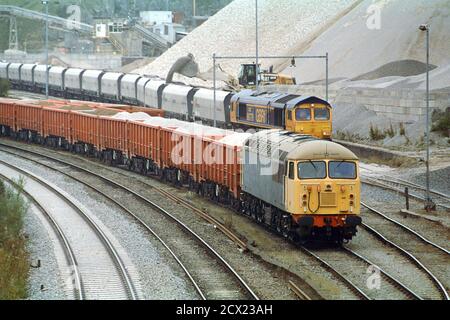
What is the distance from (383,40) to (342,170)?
1996 inches

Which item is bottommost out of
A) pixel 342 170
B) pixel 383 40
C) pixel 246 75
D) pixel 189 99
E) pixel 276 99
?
pixel 342 170

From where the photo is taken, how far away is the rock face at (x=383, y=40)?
71.7 m

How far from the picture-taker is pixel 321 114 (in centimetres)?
4947

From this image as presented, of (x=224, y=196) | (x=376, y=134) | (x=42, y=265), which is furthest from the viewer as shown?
(x=376, y=134)

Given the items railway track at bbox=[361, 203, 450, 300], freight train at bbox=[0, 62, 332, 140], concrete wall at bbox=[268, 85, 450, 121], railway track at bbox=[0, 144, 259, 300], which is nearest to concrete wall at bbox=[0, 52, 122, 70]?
freight train at bbox=[0, 62, 332, 140]

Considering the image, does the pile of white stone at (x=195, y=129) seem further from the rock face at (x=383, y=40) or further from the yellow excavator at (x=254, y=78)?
the yellow excavator at (x=254, y=78)

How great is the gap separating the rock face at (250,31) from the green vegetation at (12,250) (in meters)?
76.3

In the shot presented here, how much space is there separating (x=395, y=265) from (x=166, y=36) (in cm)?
14147

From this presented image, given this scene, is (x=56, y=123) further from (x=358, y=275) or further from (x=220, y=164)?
(x=358, y=275)

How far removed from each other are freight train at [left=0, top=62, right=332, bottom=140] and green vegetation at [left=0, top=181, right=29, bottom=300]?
19039 mm

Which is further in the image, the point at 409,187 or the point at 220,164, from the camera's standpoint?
the point at 409,187

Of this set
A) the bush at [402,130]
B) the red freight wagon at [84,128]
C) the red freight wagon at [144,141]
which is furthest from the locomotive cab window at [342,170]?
the bush at [402,130]

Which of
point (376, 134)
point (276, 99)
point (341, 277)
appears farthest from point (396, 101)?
point (341, 277)
